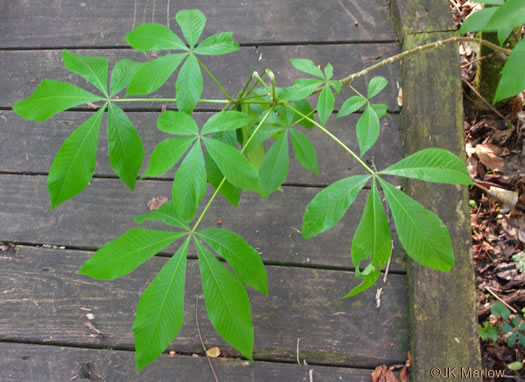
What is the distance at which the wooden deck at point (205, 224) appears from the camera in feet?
3.71

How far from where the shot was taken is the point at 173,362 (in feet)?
3.76

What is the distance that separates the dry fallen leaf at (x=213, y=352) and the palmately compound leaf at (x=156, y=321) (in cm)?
47

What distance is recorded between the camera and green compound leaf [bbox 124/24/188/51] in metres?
0.76

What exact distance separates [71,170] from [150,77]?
0.75ft

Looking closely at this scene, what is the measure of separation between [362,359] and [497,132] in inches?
41.9

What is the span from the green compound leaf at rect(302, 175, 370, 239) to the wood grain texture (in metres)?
0.46

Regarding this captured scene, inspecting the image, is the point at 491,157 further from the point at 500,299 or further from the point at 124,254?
the point at 124,254

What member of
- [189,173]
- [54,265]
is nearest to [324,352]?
[189,173]

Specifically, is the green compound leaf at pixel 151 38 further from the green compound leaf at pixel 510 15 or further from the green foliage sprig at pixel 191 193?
the green compound leaf at pixel 510 15

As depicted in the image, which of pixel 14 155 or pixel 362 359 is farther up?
pixel 14 155

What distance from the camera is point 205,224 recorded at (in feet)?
4.08

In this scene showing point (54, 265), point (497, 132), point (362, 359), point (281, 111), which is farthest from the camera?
point (497, 132)

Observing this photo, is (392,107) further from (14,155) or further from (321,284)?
(14,155)

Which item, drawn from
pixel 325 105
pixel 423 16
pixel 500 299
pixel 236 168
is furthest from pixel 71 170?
pixel 500 299
